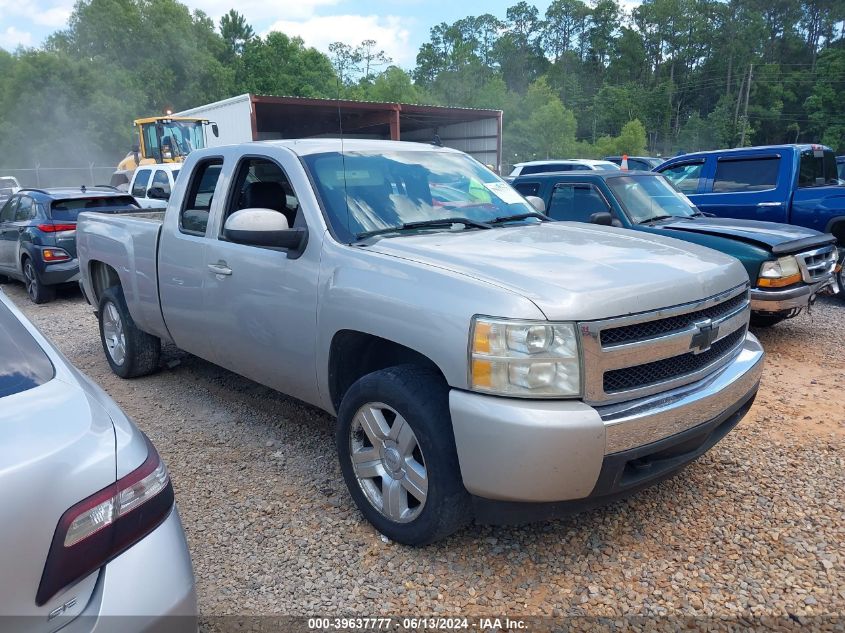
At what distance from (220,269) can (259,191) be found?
0.59 metres

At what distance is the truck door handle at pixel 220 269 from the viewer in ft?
12.6

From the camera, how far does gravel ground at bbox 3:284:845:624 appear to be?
2.64 metres

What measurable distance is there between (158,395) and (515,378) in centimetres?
365

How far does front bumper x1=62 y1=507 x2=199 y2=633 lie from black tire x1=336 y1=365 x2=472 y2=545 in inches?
43.6

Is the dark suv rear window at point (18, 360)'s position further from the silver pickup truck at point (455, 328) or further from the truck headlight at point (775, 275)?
the truck headlight at point (775, 275)

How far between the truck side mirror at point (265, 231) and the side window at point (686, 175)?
703 centimetres

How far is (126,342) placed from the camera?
5.30 m

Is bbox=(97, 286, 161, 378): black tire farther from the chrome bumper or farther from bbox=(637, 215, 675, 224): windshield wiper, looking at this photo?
bbox=(637, 215, 675, 224): windshield wiper

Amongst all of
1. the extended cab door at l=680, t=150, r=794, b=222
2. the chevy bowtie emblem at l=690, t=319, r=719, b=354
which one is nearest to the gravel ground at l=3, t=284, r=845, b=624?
the chevy bowtie emblem at l=690, t=319, r=719, b=354

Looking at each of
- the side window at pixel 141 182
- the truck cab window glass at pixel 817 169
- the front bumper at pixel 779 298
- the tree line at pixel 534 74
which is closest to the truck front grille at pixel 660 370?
the front bumper at pixel 779 298

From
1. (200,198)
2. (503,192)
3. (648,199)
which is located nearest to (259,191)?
(200,198)

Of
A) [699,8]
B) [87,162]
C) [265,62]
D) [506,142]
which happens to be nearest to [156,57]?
[265,62]

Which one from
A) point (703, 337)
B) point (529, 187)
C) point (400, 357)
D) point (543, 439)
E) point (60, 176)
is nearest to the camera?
point (543, 439)

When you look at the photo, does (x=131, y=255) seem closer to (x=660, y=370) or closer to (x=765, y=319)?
(x=660, y=370)
